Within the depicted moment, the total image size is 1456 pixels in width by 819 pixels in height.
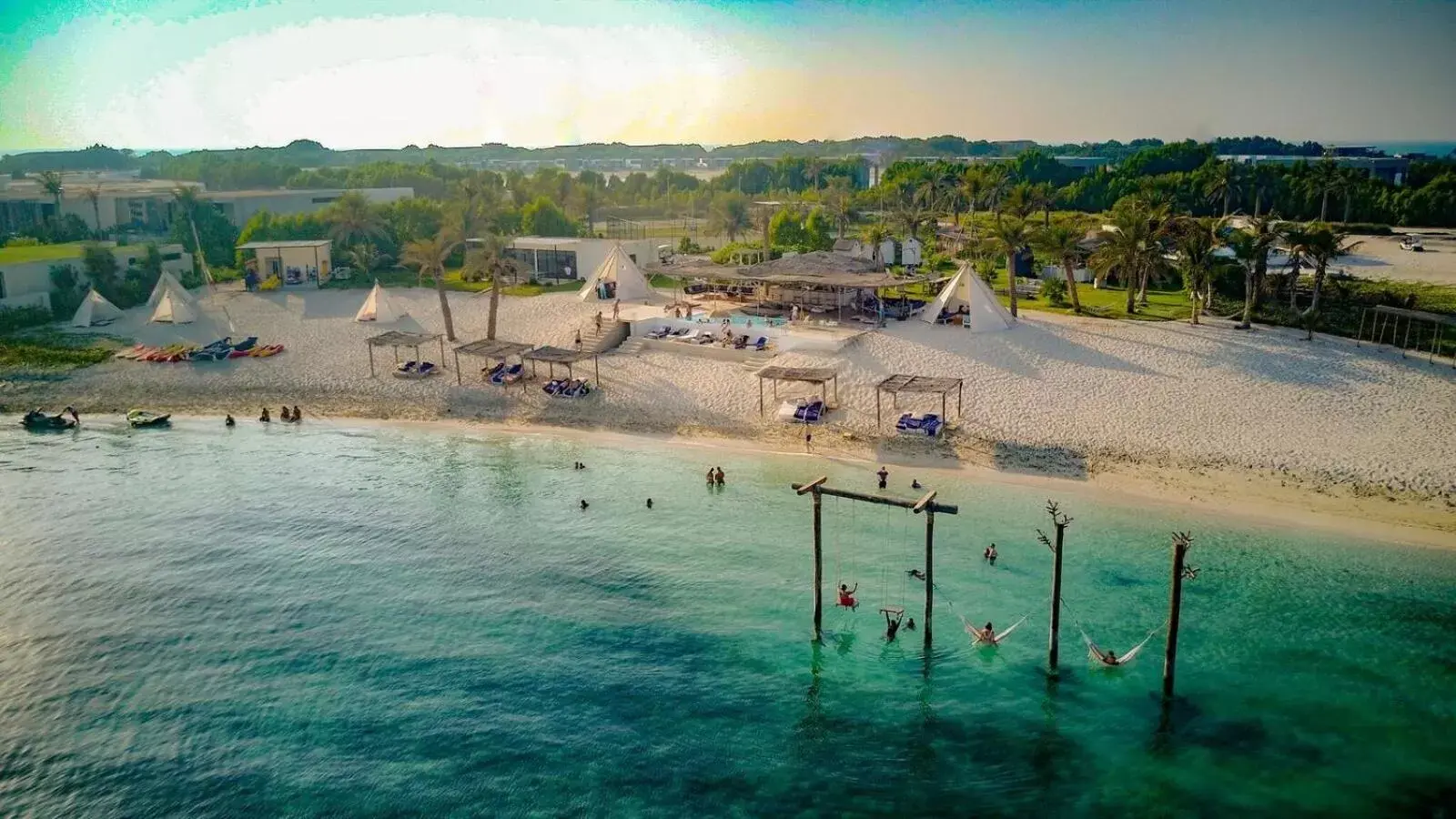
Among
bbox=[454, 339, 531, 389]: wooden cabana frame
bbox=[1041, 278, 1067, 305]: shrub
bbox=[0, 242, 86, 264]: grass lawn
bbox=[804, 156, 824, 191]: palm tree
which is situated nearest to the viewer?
bbox=[454, 339, 531, 389]: wooden cabana frame

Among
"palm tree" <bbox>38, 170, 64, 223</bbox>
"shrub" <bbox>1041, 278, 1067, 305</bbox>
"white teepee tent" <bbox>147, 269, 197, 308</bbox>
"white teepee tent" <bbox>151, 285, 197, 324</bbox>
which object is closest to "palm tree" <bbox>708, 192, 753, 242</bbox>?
"shrub" <bbox>1041, 278, 1067, 305</bbox>

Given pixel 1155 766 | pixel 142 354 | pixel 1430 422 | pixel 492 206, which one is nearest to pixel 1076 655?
pixel 1155 766

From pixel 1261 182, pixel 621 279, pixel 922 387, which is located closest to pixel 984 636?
pixel 922 387

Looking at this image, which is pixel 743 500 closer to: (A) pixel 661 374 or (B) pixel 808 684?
(B) pixel 808 684

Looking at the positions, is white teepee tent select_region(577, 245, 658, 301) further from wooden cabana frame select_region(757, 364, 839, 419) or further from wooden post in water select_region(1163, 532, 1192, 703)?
wooden post in water select_region(1163, 532, 1192, 703)

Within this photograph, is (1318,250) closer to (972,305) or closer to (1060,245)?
(1060,245)

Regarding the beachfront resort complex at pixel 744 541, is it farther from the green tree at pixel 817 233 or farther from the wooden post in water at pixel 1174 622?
the green tree at pixel 817 233
